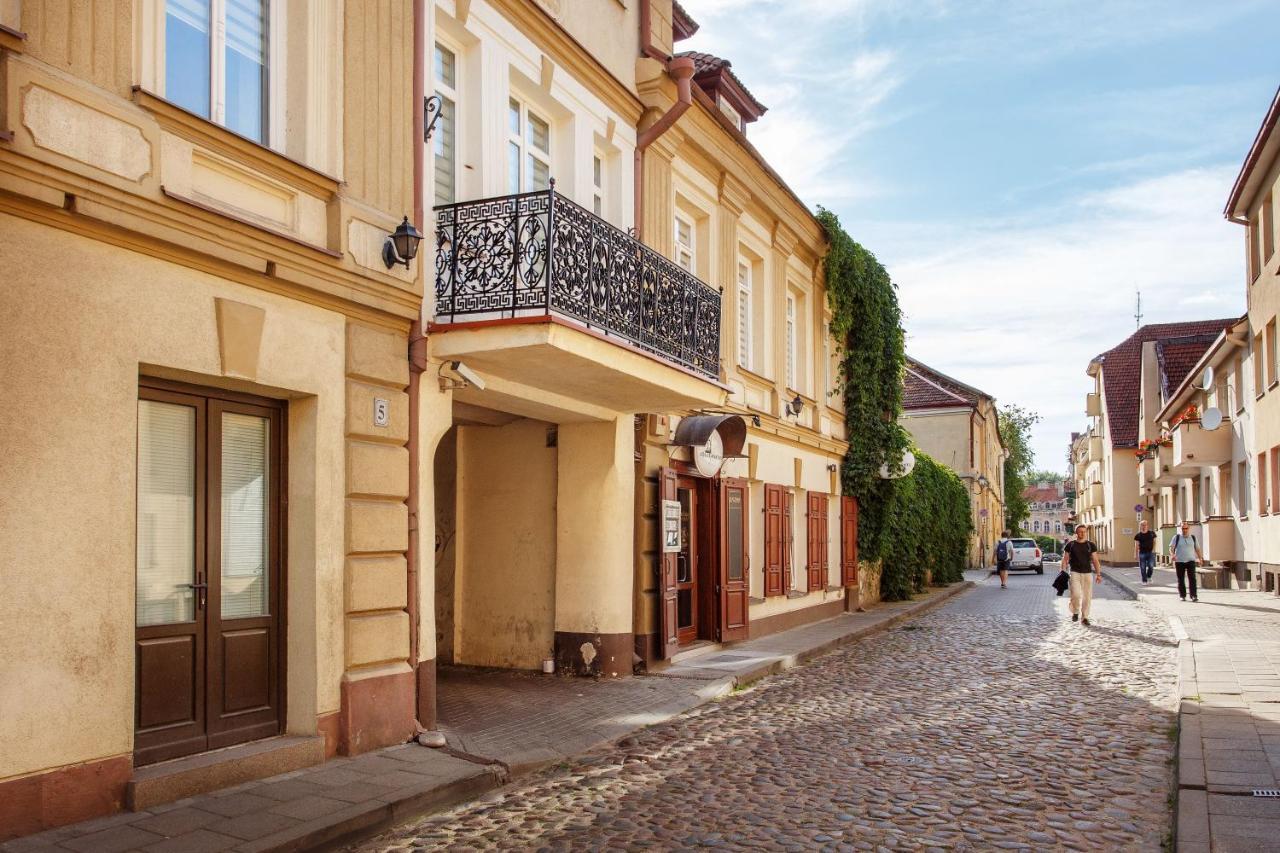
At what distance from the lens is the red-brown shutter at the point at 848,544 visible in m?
21.9

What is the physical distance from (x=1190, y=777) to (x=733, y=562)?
8709 millimetres

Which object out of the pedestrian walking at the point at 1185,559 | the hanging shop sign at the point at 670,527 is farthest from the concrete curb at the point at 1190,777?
the pedestrian walking at the point at 1185,559

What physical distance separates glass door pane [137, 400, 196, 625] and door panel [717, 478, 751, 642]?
8.92 metres

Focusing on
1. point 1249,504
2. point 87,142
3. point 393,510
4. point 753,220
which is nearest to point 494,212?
point 393,510

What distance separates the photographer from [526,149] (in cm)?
1104

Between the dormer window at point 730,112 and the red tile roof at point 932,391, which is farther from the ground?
the dormer window at point 730,112

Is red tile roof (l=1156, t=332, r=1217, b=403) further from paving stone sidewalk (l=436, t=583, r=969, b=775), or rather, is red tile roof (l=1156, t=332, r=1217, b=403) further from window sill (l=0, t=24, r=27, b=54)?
window sill (l=0, t=24, r=27, b=54)

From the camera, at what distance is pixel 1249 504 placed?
26.5 metres

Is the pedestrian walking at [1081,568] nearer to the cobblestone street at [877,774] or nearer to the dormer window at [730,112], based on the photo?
→ the cobblestone street at [877,774]

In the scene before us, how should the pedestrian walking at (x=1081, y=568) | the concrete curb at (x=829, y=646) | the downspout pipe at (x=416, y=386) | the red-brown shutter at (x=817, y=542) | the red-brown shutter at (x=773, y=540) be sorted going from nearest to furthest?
the downspout pipe at (x=416, y=386) < the concrete curb at (x=829, y=646) < the red-brown shutter at (x=773, y=540) < the pedestrian walking at (x=1081, y=568) < the red-brown shutter at (x=817, y=542)

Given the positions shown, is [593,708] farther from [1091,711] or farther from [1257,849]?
[1257,849]

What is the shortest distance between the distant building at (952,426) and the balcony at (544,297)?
118ft

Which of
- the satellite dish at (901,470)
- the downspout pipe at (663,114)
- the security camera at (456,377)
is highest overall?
the downspout pipe at (663,114)

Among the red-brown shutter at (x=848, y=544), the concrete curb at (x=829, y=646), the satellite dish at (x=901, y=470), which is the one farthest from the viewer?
the satellite dish at (x=901, y=470)
